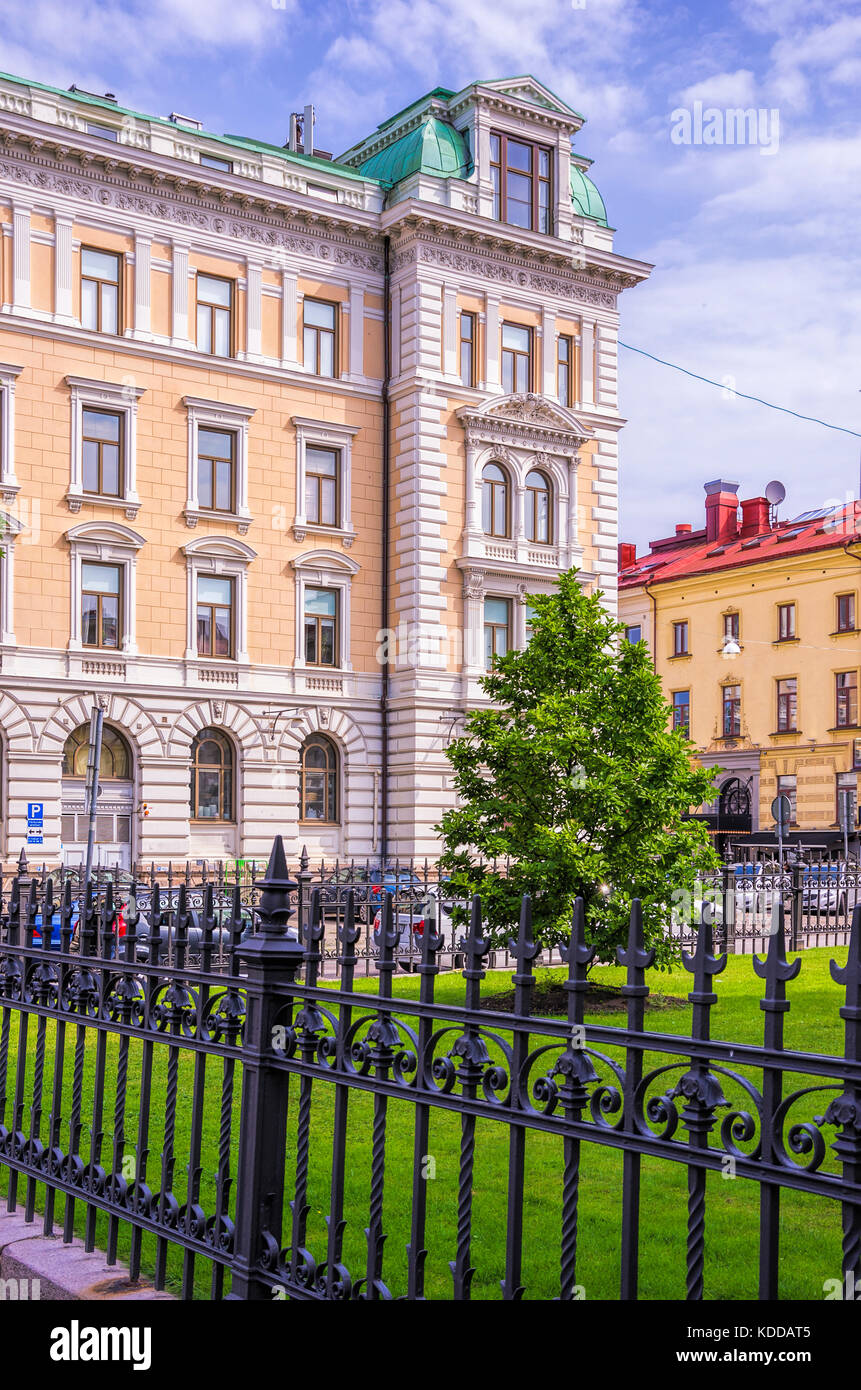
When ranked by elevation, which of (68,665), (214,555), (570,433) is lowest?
(68,665)

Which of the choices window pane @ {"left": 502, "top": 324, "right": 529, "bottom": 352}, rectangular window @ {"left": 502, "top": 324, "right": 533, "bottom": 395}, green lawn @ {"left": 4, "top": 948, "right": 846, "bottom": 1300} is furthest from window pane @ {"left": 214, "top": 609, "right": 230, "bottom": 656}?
green lawn @ {"left": 4, "top": 948, "right": 846, "bottom": 1300}

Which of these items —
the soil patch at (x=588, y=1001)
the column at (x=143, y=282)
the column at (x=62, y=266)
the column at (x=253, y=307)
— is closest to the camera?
the soil patch at (x=588, y=1001)

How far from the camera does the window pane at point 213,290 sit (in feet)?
101

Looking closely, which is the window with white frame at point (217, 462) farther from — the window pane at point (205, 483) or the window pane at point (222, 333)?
the window pane at point (222, 333)

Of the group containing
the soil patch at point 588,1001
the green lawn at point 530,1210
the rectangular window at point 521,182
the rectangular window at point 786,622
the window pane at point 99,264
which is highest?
the rectangular window at point 521,182

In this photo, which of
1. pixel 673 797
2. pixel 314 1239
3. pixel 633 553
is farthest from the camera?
pixel 633 553

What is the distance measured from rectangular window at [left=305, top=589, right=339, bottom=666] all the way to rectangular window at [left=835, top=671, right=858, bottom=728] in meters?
21.9

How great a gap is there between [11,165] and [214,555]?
29.5 feet

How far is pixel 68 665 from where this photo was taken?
2836cm

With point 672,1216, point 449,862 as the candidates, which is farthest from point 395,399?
point 672,1216

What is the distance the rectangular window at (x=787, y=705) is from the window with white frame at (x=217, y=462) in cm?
2533

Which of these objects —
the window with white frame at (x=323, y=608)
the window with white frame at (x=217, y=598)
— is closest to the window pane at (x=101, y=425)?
the window with white frame at (x=217, y=598)
